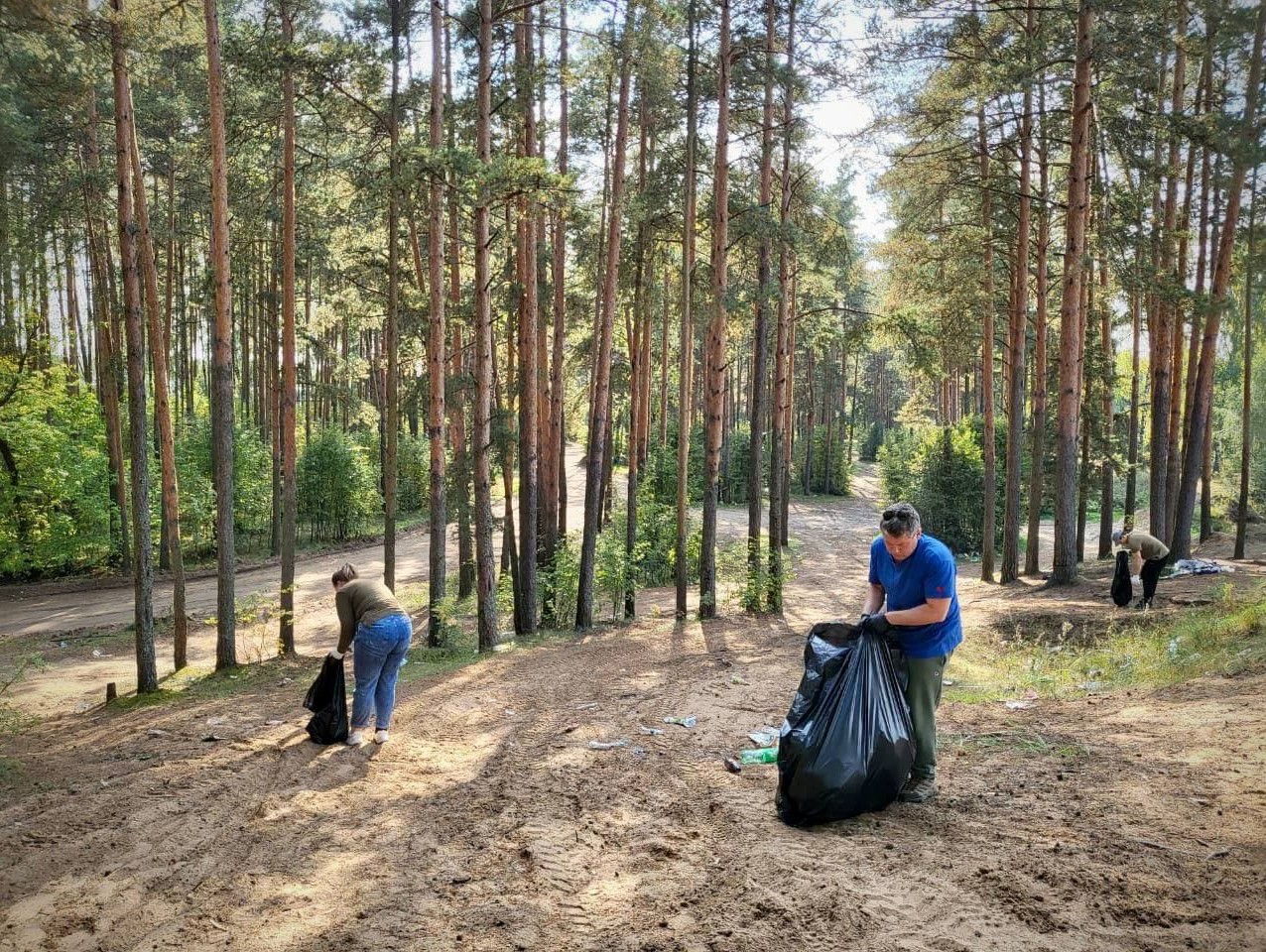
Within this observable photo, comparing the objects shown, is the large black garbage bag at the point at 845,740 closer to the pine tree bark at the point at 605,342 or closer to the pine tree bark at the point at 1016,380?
the pine tree bark at the point at 605,342

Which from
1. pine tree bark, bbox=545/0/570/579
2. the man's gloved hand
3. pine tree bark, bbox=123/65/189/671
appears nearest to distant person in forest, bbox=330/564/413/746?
the man's gloved hand

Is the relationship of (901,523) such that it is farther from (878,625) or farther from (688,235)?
(688,235)

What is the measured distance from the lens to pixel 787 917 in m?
3.48

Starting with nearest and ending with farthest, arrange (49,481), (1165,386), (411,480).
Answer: (1165,386) < (49,481) < (411,480)

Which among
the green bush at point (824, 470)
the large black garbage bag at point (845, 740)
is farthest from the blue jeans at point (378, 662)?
the green bush at point (824, 470)

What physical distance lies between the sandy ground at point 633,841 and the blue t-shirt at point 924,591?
3.26 ft

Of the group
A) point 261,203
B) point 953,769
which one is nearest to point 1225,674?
point 953,769

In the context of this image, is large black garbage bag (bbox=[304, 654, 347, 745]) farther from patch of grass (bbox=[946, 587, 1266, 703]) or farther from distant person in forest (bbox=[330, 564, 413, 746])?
patch of grass (bbox=[946, 587, 1266, 703])

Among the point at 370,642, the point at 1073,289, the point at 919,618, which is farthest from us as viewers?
the point at 1073,289

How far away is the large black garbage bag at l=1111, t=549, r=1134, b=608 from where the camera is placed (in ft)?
39.5

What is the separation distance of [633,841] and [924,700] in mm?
1933

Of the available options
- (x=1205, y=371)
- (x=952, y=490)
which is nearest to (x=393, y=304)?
(x=1205, y=371)

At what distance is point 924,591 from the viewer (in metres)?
4.51

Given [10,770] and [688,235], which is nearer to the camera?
[10,770]
